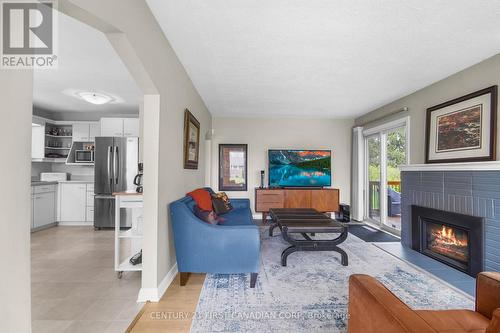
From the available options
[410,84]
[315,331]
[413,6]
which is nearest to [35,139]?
[315,331]

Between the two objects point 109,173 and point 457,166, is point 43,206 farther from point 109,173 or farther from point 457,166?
point 457,166

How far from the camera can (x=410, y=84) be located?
10.9 ft

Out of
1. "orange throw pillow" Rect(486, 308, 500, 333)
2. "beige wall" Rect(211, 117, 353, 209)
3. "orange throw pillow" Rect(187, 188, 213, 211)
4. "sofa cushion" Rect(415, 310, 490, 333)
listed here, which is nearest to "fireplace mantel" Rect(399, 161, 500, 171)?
"sofa cushion" Rect(415, 310, 490, 333)

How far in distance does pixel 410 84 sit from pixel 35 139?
6956 mm

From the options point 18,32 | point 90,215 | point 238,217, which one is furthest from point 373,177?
point 90,215

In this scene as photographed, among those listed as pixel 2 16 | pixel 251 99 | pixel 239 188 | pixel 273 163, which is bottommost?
pixel 239 188

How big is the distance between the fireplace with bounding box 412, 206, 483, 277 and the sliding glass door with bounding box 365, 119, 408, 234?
891 mm

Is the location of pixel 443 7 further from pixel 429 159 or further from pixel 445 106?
pixel 429 159

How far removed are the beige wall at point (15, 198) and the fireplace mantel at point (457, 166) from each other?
11.8 ft

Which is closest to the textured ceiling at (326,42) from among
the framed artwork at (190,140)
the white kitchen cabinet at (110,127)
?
the framed artwork at (190,140)

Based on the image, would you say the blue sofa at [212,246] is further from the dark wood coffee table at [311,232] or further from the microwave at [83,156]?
the microwave at [83,156]

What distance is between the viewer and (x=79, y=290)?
2.15 metres

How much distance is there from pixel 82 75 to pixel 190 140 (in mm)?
1761

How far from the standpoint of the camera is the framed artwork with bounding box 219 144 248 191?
17.5 ft
